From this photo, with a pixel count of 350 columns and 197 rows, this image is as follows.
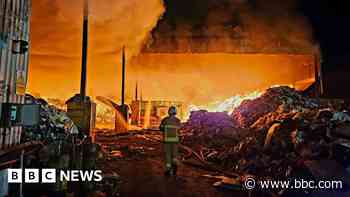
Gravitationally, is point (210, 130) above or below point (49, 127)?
below

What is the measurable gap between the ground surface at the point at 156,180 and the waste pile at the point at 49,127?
149 cm

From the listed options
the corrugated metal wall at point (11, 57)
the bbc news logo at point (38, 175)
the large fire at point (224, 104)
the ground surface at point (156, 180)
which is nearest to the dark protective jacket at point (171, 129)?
the ground surface at point (156, 180)

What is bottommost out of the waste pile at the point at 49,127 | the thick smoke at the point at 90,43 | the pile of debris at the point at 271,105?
the waste pile at the point at 49,127

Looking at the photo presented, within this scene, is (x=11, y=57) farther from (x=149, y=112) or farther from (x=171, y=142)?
(x=149, y=112)

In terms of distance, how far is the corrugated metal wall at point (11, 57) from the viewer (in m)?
3.79

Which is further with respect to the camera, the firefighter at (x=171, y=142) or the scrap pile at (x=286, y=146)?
the firefighter at (x=171, y=142)

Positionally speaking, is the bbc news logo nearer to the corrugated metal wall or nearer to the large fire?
the corrugated metal wall

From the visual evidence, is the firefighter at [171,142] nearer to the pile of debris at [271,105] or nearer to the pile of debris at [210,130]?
the pile of debris at [210,130]

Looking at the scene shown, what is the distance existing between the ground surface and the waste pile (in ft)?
4.90

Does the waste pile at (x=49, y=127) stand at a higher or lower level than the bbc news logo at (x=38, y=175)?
higher

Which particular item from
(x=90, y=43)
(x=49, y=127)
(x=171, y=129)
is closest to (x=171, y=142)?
(x=171, y=129)

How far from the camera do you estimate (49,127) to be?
19.6 ft

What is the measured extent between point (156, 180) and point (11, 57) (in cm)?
375

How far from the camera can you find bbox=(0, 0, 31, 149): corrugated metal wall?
149 inches
